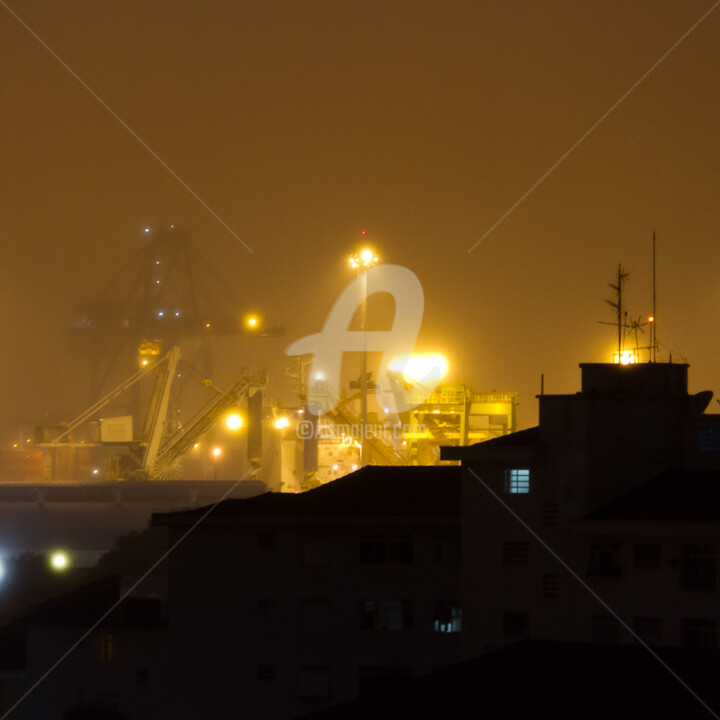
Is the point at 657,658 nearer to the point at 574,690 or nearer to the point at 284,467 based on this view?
the point at 574,690

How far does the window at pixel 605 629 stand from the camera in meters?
20.5

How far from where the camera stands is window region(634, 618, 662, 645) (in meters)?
20.2

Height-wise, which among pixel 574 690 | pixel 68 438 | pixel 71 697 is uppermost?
pixel 68 438

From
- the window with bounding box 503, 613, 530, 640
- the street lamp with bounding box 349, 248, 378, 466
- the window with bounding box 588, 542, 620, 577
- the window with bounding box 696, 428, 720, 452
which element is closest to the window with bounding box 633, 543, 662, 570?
the window with bounding box 588, 542, 620, 577

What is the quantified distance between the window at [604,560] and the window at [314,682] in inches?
243

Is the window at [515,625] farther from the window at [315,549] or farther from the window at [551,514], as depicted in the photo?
the window at [315,549]

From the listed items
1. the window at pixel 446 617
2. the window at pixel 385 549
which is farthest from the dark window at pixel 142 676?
the window at pixel 446 617

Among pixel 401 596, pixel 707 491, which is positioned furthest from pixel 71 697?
pixel 707 491

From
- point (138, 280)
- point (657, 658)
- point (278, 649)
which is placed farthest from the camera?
point (138, 280)

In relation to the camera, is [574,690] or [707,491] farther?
[707,491]

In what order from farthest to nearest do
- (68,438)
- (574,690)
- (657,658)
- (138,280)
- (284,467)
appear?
(138,280) → (68,438) → (284,467) → (657,658) → (574,690)

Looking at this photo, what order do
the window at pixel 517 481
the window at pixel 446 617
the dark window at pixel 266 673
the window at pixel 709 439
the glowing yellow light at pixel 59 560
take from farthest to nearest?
1. the glowing yellow light at pixel 59 560
2. the dark window at pixel 266 673
3. the window at pixel 446 617
4. the window at pixel 709 439
5. the window at pixel 517 481

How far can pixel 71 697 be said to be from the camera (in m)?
24.5

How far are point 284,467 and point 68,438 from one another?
86.1 feet
